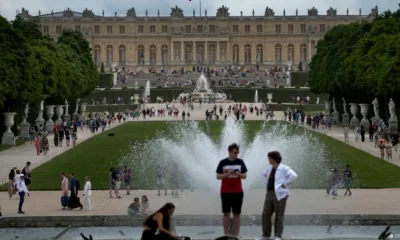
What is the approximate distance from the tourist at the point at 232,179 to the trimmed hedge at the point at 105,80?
328 feet

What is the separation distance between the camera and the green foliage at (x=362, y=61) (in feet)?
178

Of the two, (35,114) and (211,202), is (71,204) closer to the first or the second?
(211,202)

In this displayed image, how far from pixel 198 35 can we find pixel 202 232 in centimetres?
13433

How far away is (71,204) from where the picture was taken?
24.6m

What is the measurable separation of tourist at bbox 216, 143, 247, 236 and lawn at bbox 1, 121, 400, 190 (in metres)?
7.63

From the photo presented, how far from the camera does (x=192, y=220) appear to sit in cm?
1948

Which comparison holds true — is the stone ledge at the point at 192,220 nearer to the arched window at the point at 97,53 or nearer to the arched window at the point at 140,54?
the arched window at the point at 97,53

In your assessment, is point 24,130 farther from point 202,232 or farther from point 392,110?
point 202,232

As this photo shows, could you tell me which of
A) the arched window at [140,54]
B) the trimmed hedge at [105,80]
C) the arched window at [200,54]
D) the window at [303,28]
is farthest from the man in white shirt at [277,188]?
the window at [303,28]

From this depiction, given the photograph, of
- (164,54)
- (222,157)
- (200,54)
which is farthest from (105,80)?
(222,157)

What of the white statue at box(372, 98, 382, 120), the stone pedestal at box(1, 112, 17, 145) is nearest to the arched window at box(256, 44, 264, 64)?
the white statue at box(372, 98, 382, 120)

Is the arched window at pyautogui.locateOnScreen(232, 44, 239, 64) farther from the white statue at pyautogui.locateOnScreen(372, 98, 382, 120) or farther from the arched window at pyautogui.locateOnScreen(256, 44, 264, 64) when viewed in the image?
the white statue at pyautogui.locateOnScreen(372, 98, 382, 120)

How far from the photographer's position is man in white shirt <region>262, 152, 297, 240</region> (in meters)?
16.3

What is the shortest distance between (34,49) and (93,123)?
529 cm
